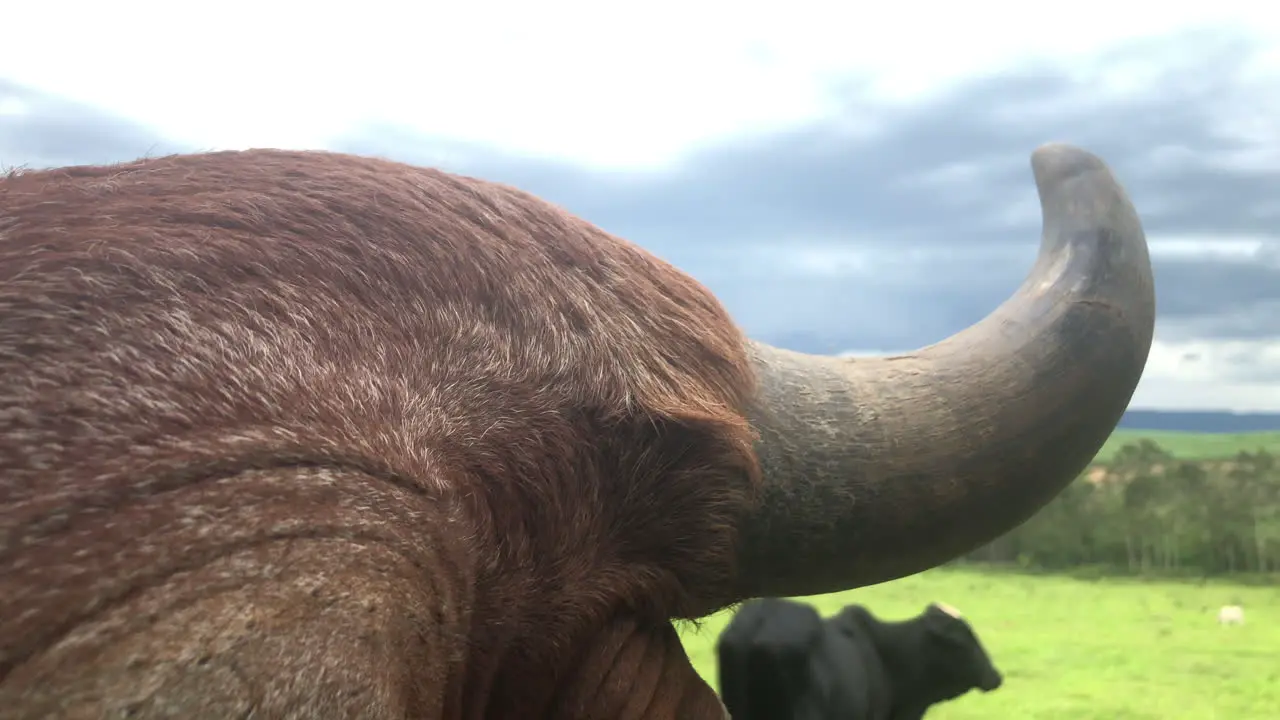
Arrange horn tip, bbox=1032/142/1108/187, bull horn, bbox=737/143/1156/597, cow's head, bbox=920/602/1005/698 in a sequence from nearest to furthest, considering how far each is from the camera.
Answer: bull horn, bbox=737/143/1156/597 < horn tip, bbox=1032/142/1108/187 < cow's head, bbox=920/602/1005/698

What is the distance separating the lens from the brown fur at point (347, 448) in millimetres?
468


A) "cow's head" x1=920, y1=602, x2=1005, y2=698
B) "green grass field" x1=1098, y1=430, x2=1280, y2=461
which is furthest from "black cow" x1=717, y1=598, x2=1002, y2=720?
"green grass field" x1=1098, y1=430, x2=1280, y2=461

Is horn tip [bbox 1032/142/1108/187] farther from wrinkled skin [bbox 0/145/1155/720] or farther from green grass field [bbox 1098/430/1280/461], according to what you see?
green grass field [bbox 1098/430/1280/461]

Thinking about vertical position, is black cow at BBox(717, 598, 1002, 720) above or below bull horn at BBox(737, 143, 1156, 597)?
below

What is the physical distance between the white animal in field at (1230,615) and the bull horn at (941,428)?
3.75 feet

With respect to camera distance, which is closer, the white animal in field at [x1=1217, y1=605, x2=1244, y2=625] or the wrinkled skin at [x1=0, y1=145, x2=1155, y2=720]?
the wrinkled skin at [x1=0, y1=145, x2=1155, y2=720]

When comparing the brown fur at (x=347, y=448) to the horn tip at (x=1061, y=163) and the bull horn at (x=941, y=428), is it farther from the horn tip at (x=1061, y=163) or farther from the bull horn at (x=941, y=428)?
the horn tip at (x=1061, y=163)

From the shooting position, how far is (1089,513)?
73.1 inches

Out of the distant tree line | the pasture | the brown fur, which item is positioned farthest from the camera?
the distant tree line

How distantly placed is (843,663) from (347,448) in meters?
1.64

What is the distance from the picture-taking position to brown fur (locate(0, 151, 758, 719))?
0.47 m

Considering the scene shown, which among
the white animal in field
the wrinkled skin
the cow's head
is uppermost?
the wrinkled skin

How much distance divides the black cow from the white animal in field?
43 centimetres

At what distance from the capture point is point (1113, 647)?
5.48 feet
